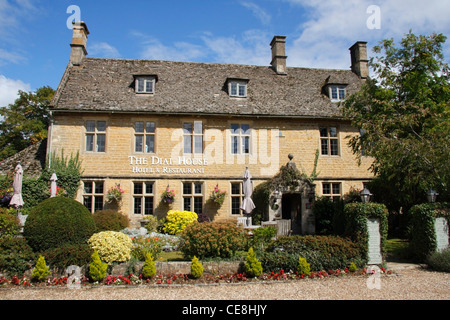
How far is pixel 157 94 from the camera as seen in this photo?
18.4 metres

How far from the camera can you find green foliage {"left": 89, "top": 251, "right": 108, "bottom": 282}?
26.9ft

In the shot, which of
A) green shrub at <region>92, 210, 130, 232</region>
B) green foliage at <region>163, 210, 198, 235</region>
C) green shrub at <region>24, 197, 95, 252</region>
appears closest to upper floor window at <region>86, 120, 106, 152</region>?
green shrub at <region>92, 210, 130, 232</region>

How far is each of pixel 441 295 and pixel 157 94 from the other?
15.3m

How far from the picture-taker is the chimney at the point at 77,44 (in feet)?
64.8

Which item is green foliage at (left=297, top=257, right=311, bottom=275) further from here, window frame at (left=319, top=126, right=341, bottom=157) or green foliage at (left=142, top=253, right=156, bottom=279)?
window frame at (left=319, top=126, right=341, bottom=157)

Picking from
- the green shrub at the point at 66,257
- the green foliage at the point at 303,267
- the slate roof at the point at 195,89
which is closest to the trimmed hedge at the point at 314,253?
the green foliage at the point at 303,267

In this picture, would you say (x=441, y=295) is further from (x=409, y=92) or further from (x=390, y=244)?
(x=409, y=92)

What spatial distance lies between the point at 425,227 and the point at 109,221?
11703mm

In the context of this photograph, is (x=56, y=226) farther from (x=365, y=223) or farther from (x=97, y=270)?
(x=365, y=223)

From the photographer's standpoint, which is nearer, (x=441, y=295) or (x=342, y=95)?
(x=441, y=295)

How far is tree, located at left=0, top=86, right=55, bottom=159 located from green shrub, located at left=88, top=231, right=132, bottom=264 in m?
23.9

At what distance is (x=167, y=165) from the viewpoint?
17547mm

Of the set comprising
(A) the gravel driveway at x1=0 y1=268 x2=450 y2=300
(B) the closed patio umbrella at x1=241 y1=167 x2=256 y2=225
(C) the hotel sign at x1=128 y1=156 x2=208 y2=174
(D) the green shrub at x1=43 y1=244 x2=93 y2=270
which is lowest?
(A) the gravel driveway at x1=0 y1=268 x2=450 y2=300
